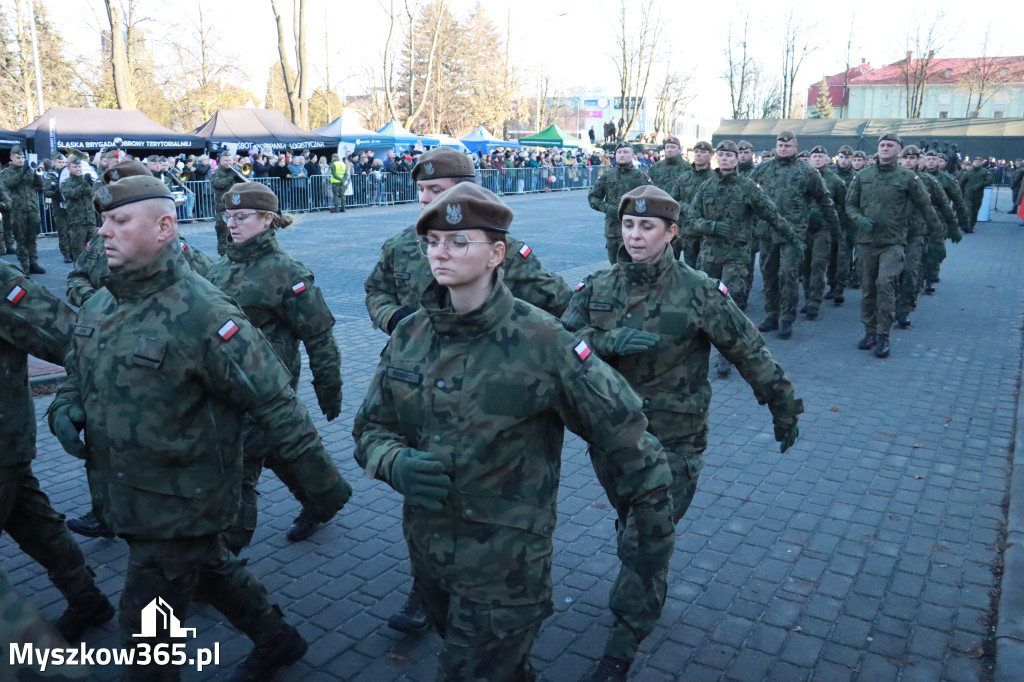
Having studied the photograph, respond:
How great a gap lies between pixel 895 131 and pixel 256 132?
38.3m

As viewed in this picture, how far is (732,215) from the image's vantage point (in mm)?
10234

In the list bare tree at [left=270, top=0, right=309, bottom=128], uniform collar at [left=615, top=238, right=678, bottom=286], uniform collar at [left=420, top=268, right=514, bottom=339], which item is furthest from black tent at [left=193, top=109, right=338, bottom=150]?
uniform collar at [left=420, top=268, right=514, bottom=339]

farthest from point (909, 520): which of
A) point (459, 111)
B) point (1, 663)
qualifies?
point (459, 111)

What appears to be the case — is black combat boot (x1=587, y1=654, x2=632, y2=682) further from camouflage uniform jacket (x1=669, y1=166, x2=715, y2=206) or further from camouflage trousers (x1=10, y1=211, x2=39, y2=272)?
camouflage trousers (x1=10, y1=211, x2=39, y2=272)

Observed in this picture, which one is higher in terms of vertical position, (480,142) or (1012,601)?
(480,142)

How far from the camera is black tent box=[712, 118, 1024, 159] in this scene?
1997 inches

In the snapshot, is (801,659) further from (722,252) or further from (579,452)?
(722,252)

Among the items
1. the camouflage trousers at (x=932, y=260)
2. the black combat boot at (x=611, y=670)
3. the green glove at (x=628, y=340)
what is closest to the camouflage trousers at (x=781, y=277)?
the camouflage trousers at (x=932, y=260)

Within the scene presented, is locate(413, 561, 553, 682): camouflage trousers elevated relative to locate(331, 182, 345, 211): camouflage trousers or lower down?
lower down

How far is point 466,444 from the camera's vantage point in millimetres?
2824

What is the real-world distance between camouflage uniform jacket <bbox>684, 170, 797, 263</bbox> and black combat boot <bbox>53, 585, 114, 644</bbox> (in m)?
7.42

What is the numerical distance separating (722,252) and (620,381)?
7.51 m

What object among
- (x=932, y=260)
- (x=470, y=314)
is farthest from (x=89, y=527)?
(x=932, y=260)

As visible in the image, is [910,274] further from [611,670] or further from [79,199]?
[79,199]
